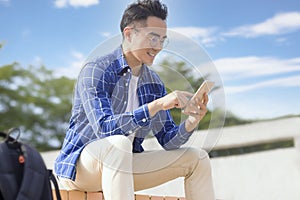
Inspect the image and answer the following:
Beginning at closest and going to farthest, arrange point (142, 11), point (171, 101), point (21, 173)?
point (21, 173) < point (171, 101) < point (142, 11)

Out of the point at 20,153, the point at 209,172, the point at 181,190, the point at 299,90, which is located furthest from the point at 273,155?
the point at 299,90

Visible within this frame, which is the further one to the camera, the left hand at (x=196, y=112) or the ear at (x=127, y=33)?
the ear at (x=127, y=33)

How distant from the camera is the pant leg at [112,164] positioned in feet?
5.78

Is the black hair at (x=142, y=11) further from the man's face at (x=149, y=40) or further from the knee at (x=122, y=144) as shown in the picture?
the knee at (x=122, y=144)

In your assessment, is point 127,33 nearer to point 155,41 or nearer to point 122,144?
point 155,41

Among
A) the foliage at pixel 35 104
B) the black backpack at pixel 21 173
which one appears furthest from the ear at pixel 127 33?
the foliage at pixel 35 104

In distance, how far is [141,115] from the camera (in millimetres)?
1817

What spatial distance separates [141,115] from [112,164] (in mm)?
181

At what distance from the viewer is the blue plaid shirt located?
1.85 meters

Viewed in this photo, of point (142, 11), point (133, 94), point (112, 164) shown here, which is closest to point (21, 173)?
point (112, 164)

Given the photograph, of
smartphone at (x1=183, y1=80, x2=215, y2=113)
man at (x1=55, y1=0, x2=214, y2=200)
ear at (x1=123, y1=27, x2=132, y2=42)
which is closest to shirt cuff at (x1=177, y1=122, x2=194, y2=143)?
man at (x1=55, y1=0, x2=214, y2=200)

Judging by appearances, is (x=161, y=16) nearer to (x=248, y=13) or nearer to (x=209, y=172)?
(x=209, y=172)

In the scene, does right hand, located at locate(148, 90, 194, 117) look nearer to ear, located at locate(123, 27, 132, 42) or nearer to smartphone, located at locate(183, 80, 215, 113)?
smartphone, located at locate(183, 80, 215, 113)

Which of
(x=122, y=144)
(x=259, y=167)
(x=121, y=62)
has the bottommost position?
(x=259, y=167)
